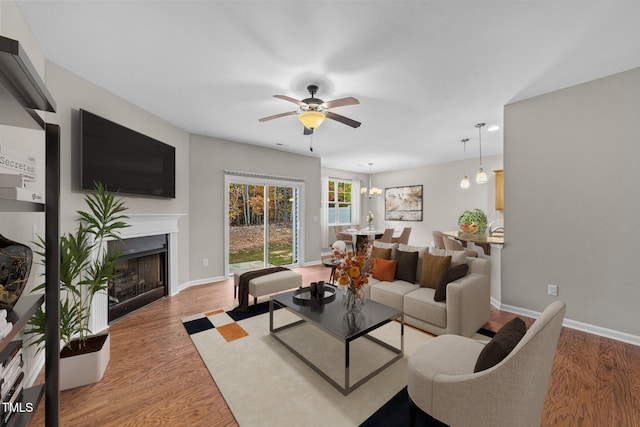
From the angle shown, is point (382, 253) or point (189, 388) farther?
point (382, 253)

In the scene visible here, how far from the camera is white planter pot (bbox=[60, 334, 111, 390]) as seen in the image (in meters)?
1.87

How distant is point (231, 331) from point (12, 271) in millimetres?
2006

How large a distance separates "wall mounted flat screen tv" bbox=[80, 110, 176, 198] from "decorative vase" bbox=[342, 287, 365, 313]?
2.91 metres

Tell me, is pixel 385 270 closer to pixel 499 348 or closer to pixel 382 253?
Answer: pixel 382 253

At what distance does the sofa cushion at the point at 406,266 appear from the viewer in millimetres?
3131

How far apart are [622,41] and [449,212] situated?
528 cm

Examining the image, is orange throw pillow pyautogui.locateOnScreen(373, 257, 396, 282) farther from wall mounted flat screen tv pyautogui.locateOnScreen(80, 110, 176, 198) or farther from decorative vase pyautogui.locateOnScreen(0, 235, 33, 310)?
wall mounted flat screen tv pyautogui.locateOnScreen(80, 110, 176, 198)

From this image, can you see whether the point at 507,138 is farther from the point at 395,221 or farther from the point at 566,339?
the point at 395,221

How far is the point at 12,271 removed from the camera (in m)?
1.10

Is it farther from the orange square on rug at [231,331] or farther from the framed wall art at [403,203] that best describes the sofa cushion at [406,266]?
the framed wall art at [403,203]

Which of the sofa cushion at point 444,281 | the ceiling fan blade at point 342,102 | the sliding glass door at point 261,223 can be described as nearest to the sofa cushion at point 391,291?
the sofa cushion at point 444,281

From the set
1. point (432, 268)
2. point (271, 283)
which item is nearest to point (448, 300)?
point (432, 268)

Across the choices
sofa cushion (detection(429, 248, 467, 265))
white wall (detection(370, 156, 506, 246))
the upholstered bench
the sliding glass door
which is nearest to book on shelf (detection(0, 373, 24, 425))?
the upholstered bench

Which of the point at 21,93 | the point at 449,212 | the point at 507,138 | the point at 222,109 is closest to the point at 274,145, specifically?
the point at 222,109
